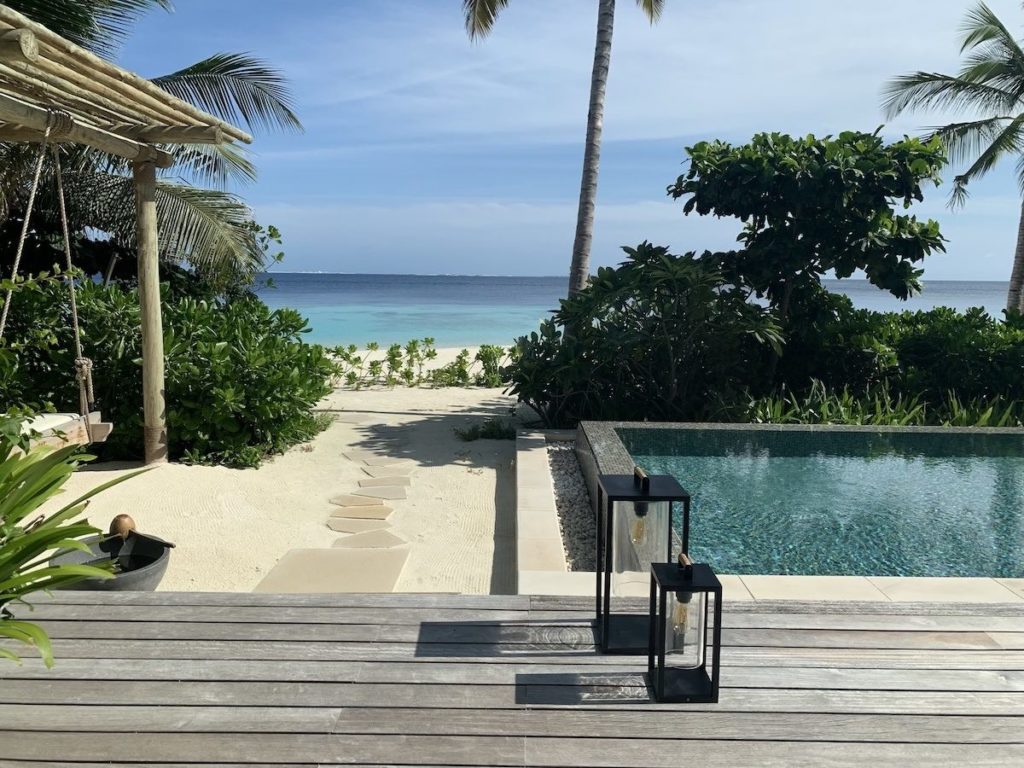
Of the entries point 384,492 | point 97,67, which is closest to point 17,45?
point 97,67

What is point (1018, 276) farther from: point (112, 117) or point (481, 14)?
point (112, 117)

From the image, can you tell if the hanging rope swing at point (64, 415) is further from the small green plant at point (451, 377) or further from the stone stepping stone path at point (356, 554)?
the small green plant at point (451, 377)

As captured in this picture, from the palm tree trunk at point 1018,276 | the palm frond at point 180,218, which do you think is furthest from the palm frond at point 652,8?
the palm tree trunk at point 1018,276

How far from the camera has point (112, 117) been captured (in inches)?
204

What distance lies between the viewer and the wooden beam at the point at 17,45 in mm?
2768

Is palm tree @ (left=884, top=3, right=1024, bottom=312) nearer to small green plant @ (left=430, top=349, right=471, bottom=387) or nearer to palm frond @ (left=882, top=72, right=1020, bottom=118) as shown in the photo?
palm frond @ (left=882, top=72, right=1020, bottom=118)

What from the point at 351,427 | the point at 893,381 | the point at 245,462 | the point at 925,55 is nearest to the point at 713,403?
the point at 893,381

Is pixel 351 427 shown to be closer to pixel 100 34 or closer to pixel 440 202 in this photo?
pixel 100 34

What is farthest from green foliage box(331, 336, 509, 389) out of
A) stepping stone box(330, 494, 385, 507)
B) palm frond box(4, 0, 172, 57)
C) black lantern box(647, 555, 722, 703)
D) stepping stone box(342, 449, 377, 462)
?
black lantern box(647, 555, 722, 703)

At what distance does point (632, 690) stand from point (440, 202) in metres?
47.0

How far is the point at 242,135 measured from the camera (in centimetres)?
533

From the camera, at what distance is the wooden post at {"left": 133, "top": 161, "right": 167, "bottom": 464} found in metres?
5.87

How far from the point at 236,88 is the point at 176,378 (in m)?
5.46

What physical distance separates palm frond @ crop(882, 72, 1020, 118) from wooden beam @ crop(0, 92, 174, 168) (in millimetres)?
12469
